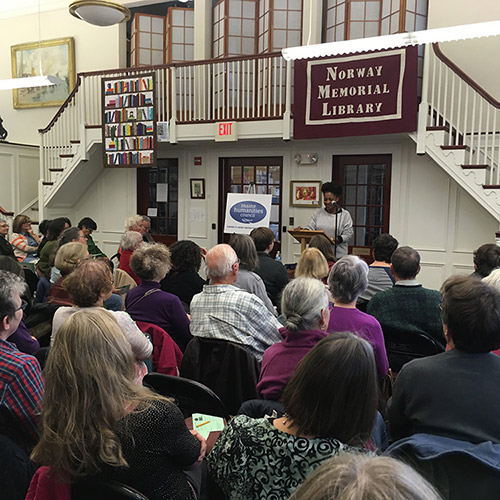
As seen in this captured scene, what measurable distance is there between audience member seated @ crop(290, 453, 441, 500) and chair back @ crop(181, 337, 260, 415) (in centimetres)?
173

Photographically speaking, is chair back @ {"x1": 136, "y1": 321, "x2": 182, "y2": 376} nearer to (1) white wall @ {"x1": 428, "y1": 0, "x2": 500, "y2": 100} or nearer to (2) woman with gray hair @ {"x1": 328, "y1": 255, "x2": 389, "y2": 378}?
(2) woman with gray hair @ {"x1": 328, "y1": 255, "x2": 389, "y2": 378}

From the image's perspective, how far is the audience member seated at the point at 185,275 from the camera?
357 cm

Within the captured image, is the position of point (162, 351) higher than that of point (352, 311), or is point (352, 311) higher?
point (352, 311)

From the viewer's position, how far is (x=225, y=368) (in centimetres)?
240

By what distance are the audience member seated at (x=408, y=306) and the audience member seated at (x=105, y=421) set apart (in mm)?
1711

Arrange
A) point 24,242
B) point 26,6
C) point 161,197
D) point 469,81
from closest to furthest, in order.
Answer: point 469,81, point 24,242, point 161,197, point 26,6

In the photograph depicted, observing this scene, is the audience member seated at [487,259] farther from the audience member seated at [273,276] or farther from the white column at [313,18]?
the white column at [313,18]

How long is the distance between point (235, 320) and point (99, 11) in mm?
4037

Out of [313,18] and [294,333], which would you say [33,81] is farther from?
[294,333]

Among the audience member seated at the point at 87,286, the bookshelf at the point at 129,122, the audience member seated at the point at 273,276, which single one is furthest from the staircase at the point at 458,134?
the audience member seated at the point at 87,286

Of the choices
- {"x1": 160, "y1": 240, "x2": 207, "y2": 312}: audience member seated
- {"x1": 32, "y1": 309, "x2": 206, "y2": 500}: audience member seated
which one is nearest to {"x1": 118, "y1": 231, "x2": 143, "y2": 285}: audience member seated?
{"x1": 160, "y1": 240, "x2": 207, "y2": 312}: audience member seated

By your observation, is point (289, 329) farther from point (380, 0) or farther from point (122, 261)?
point (380, 0)

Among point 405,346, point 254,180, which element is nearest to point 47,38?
point 254,180

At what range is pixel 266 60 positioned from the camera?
6.62m
